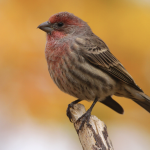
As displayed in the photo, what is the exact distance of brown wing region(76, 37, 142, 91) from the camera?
181 inches

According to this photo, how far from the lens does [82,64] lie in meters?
4.48

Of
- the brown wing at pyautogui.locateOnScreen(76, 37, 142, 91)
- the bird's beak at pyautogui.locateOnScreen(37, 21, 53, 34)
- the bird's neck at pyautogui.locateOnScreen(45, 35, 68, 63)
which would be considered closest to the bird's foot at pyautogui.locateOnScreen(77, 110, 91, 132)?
the brown wing at pyautogui.locateOnScreen(76, 37, 142, 91)

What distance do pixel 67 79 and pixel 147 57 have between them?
84.2 inches

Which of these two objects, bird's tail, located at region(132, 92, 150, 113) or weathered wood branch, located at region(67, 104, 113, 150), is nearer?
weathered wood branch, located at region(67, 104, 113, 150)

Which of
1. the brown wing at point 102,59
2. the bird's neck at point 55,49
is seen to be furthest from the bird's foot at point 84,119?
the bird's neck at point 55,49

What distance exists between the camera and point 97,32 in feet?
19.1

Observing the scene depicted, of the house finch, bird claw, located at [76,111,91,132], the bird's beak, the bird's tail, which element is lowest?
bird claw, located at [76,111,91,132]

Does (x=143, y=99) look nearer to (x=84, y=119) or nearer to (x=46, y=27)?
(x=84, y=119)

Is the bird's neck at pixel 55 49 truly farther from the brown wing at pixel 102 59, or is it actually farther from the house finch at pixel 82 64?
the brown wing at pixel 102 59

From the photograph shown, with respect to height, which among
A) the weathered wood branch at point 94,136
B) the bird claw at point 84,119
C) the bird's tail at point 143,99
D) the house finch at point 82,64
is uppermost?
the house finch at point 82,64

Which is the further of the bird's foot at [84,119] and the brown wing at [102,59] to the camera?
the brown wing at [102,59]

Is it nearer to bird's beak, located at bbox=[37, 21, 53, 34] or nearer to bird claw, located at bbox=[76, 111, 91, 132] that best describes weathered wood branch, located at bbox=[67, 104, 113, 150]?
bird claw, located at bbox=[76, 111, 91, 132]

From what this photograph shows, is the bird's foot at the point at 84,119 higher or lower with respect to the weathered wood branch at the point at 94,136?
higher

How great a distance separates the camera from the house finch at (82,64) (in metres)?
4.47
